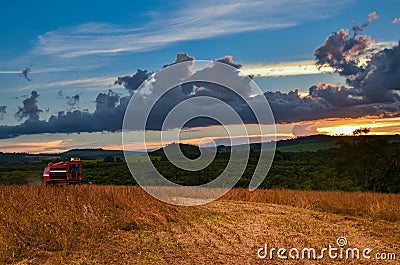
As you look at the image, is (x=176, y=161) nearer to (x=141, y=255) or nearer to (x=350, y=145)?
(x=141, y=255)

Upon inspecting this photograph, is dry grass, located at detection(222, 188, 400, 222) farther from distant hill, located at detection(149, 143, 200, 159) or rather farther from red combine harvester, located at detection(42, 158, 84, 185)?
red combine harvester, located at detection(42, 158, 84, 185)

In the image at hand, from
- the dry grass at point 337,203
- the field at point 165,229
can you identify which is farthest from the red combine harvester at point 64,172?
the dry grass at point 337,203

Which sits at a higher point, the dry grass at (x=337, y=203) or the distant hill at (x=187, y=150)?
the distant hill at (x=187, y=150)

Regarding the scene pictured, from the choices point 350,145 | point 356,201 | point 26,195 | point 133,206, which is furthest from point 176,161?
point 350,145

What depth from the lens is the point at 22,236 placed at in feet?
32.6

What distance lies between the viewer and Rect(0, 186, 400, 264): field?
9133mm

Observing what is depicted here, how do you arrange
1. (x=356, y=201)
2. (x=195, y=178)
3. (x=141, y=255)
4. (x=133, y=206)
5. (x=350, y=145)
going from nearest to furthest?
(x=141, y=255)
(x=133, y=206)
(x=356, y=201)
(x=350, y=145)
(x=195, y=178)

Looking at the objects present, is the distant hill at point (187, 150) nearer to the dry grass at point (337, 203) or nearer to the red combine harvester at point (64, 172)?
the dry grass at point (337, 203)

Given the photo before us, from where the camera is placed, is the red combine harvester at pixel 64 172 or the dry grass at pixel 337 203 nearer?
the dry grass at pixel 337 203

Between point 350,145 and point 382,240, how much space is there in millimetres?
31427

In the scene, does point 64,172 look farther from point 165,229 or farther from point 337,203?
point 165,229

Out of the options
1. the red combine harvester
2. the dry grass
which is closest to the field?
the dry grass

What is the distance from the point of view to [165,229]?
11.3 meters

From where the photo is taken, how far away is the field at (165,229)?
360 inches
